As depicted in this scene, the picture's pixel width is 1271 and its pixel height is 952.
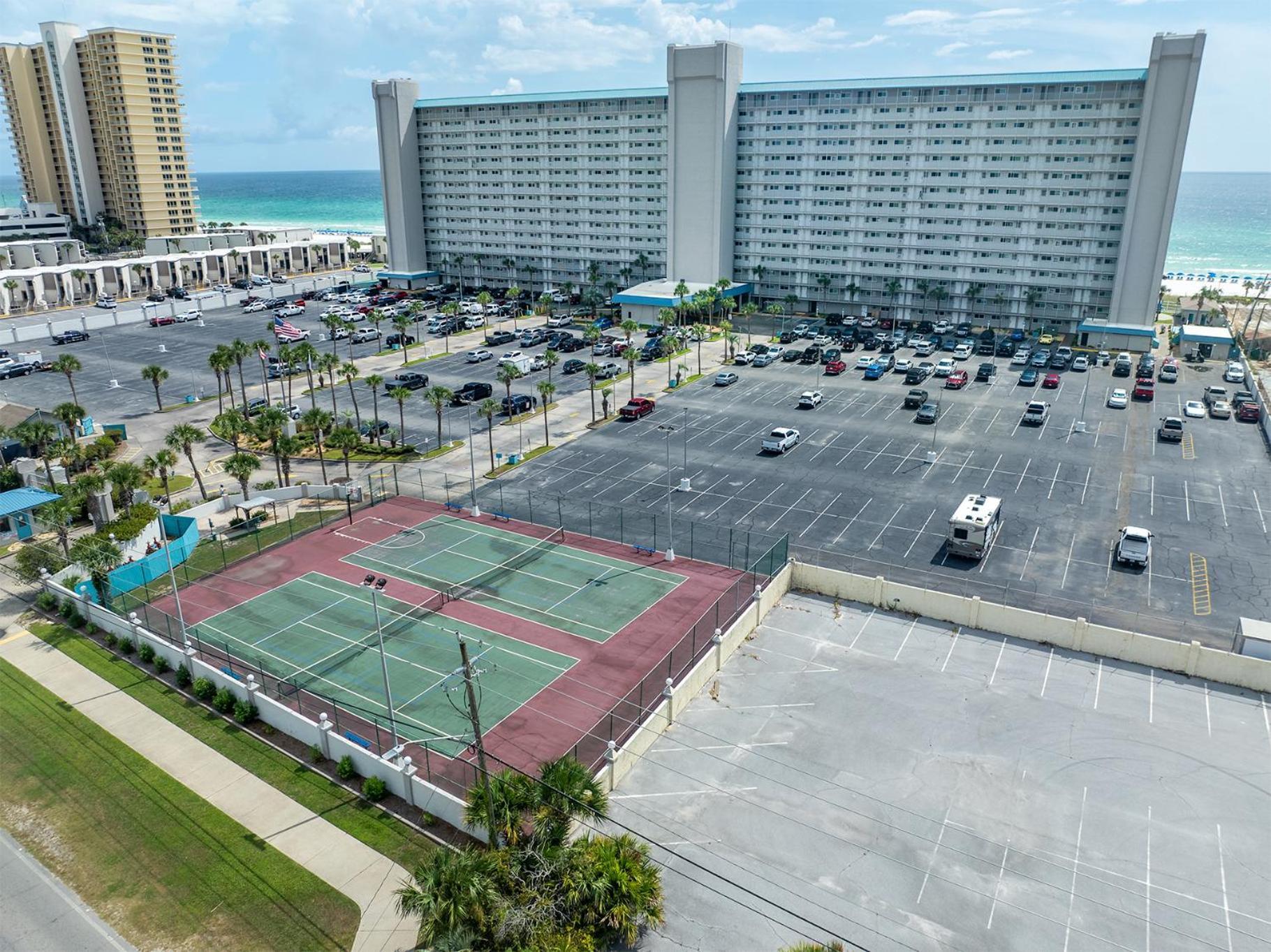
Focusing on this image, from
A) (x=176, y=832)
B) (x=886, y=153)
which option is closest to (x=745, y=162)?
(x=886, y=153)

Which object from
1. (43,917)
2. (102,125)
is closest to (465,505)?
(43,917)

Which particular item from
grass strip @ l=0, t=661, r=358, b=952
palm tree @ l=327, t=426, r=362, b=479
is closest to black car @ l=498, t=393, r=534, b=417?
palm tree @ l=327, t=426, r=362, b=479

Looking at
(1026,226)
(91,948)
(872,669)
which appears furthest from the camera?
(1026,226)

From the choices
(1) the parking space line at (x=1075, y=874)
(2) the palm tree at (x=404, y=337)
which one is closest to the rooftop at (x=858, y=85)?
(2) the palm tree at (x=404, y=337)

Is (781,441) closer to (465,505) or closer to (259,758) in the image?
(465,505)

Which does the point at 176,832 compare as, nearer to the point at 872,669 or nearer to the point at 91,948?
the point at 91,948

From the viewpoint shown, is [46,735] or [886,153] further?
[886,153]

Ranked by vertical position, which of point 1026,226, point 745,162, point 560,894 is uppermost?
point 745,162

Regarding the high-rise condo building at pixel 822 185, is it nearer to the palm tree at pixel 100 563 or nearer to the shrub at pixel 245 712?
the palm tree at pixel 100 563
